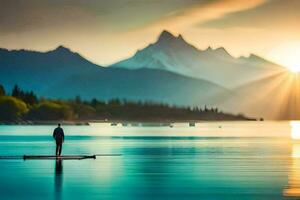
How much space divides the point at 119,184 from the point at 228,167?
19.0 meters

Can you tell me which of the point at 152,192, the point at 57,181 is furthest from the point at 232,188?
the point at 57,181

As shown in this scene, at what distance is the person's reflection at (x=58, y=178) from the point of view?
47.1m

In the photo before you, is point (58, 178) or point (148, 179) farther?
point (148, 179)

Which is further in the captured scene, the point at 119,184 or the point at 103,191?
the point at 119,184

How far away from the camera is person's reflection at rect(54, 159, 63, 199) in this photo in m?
47.1

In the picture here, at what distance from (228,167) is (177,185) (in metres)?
18.1

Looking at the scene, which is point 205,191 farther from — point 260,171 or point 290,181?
point 260,171

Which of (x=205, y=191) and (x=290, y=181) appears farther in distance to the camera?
(x=290, y=181)

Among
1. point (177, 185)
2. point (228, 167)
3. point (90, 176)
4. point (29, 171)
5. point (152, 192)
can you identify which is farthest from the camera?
point (228, 167)

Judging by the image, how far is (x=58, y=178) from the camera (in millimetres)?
57062

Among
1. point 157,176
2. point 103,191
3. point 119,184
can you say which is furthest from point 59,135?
point 103,191

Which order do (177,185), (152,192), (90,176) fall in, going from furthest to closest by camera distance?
(90,176) → (177,185) → (152,192)

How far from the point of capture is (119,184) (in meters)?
54.0

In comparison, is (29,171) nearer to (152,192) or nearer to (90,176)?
(90,176)
